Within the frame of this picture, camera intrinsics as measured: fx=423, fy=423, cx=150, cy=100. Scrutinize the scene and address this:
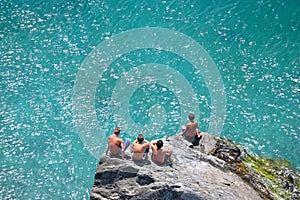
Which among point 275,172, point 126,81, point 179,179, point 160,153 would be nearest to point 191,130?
point 160,153

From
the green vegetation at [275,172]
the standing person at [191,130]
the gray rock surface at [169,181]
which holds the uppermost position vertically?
the standing person at [191,130]

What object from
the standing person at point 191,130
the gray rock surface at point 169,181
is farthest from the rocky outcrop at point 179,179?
the standing person at point 191,130

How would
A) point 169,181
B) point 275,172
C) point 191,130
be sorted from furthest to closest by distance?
1. point 275,172
2. point 191,130
3. point 169,181

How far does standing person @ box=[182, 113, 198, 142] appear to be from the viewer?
859 inches

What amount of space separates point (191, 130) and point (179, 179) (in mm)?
5267

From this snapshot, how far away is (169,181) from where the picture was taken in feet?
54.8

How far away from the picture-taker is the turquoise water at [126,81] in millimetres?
26562

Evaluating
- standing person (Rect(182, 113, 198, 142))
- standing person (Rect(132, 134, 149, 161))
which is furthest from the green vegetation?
standing person (Rect(132, 134, 149, 161))

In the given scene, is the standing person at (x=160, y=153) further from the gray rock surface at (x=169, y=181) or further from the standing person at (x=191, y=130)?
the standing person at (x=191, y=130)

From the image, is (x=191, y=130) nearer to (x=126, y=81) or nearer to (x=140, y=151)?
(x=140, y=151)

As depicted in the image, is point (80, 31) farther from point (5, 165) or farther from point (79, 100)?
point (5, 165)

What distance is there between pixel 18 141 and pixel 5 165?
1.96m

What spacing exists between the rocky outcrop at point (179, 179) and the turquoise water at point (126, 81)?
24.7ft

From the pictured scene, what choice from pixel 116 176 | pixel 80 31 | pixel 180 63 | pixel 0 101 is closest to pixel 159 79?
pixel 180 63
